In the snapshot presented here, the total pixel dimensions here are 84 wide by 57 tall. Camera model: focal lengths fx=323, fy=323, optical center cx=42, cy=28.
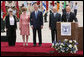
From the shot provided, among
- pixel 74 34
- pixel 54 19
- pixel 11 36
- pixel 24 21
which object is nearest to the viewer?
pixel 74 34

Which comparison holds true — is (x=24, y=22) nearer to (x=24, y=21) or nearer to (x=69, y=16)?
(x=24, y=21)

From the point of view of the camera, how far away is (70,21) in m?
10.1

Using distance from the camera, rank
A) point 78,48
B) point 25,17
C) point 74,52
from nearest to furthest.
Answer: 1. point 74,52
2. point 78,48
3. point 25,17

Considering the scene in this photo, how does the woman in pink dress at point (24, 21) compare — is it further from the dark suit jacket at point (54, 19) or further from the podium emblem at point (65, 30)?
the podium emblem at point (65, 30)

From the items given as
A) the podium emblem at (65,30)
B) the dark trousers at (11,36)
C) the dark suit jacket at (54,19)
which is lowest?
the dark trousers at (11,36)

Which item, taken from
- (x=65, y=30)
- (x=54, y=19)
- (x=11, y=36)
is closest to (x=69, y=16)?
(x=54, y=19)

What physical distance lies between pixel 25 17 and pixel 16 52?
5.32ft

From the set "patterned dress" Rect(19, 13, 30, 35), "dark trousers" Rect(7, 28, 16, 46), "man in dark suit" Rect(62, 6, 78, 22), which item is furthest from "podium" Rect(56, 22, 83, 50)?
"dark trousers" Rect(7, 28, 16, 46)

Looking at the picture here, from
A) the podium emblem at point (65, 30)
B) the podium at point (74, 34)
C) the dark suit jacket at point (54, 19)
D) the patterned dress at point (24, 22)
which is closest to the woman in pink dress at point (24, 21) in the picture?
the patterned dress at point (24, 22)

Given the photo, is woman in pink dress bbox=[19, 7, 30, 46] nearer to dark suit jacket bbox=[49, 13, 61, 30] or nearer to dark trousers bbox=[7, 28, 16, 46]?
dark trousers bbox=[7, 28, 16, 46]

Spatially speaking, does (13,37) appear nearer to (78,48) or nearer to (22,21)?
(22,21)

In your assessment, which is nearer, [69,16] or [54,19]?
[69,16]

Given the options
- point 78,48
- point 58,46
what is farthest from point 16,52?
point 78,48

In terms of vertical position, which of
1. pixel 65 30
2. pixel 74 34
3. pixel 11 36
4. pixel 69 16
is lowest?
pixel 11 36
